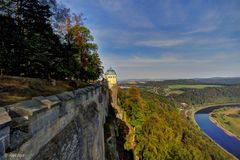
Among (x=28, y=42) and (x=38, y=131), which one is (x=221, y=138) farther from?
(x=38, y=131)

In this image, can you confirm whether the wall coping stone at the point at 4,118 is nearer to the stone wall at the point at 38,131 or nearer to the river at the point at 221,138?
the stone wall at the point at 38,131

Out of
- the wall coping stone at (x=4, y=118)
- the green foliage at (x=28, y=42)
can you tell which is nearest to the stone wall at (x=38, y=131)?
the wall coping stone at (x=4, y=118)

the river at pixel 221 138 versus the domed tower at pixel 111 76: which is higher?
the domed tower at pixel 111 76

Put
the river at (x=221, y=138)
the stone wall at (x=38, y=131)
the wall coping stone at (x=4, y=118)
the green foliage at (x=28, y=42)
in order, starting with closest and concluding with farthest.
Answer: the wall coping stone at (x=4, y=118)
the stone wall at (x=38, y=131)
the green foliage at (x=28, y=42)
the river at (x=221, y=138)

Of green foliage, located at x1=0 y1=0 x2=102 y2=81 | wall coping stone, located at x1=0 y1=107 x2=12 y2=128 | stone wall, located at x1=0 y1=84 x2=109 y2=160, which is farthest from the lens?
green foliage, located at x1=0 y1=0 x2=102 y2=81

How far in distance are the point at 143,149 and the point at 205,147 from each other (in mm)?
24431

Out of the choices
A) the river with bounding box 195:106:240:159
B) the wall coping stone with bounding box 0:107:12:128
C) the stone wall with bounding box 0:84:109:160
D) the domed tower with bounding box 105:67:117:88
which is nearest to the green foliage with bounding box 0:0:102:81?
the stone wall with bounding box 0:84:109:160

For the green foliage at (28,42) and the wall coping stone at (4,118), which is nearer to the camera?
the wall coping stone at (4,118)

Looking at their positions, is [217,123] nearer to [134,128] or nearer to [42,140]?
[134,128]

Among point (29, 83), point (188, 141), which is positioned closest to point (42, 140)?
point (29, 83)

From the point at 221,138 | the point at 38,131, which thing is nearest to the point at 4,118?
the point at 38,131

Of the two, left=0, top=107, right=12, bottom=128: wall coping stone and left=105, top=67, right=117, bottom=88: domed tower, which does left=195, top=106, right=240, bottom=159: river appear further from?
left=0, top=107, right=12, bottom=128: wall coping stone

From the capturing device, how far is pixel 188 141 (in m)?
52.9

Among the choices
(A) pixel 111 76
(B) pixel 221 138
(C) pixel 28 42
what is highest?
(C) pixel 28 42
